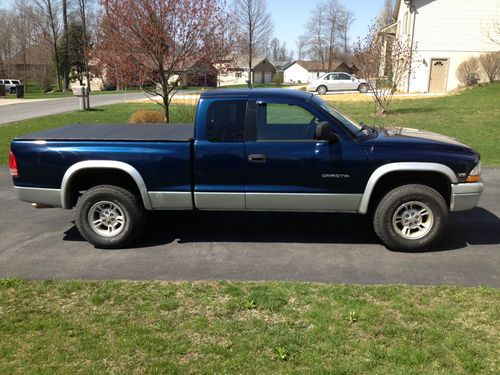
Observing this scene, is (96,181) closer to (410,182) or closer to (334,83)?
(410,182)

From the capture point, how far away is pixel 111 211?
5.58 meters

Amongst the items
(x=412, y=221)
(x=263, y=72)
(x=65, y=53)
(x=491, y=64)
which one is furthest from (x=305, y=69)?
(x=412, y=221)

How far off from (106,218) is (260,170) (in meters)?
1.94

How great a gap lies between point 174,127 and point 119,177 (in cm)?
137

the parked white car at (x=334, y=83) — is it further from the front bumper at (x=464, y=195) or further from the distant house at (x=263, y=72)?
the distant house at (x=263, y=72)

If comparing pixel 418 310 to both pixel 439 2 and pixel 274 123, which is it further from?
pixel 439 2

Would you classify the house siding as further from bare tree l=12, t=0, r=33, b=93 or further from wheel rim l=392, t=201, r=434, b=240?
wheel rim l=392, t=201, r=434, b=240

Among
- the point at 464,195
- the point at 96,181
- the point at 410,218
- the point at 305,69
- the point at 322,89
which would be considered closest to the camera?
the point at 464,195

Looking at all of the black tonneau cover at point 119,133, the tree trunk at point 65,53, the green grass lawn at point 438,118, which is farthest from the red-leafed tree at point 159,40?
the tree trunk at point 65,53

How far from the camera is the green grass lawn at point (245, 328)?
3.22 m

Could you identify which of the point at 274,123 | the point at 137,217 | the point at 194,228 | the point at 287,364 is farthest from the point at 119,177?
the point at 287,364

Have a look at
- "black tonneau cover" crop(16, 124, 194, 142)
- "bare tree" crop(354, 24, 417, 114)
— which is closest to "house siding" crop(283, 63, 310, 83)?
"bare tree" crop(354, 24, 417, 114)

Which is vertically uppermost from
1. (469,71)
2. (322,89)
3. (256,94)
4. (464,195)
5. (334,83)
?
(469,71)

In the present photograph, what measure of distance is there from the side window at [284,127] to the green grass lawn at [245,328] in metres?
1.77
